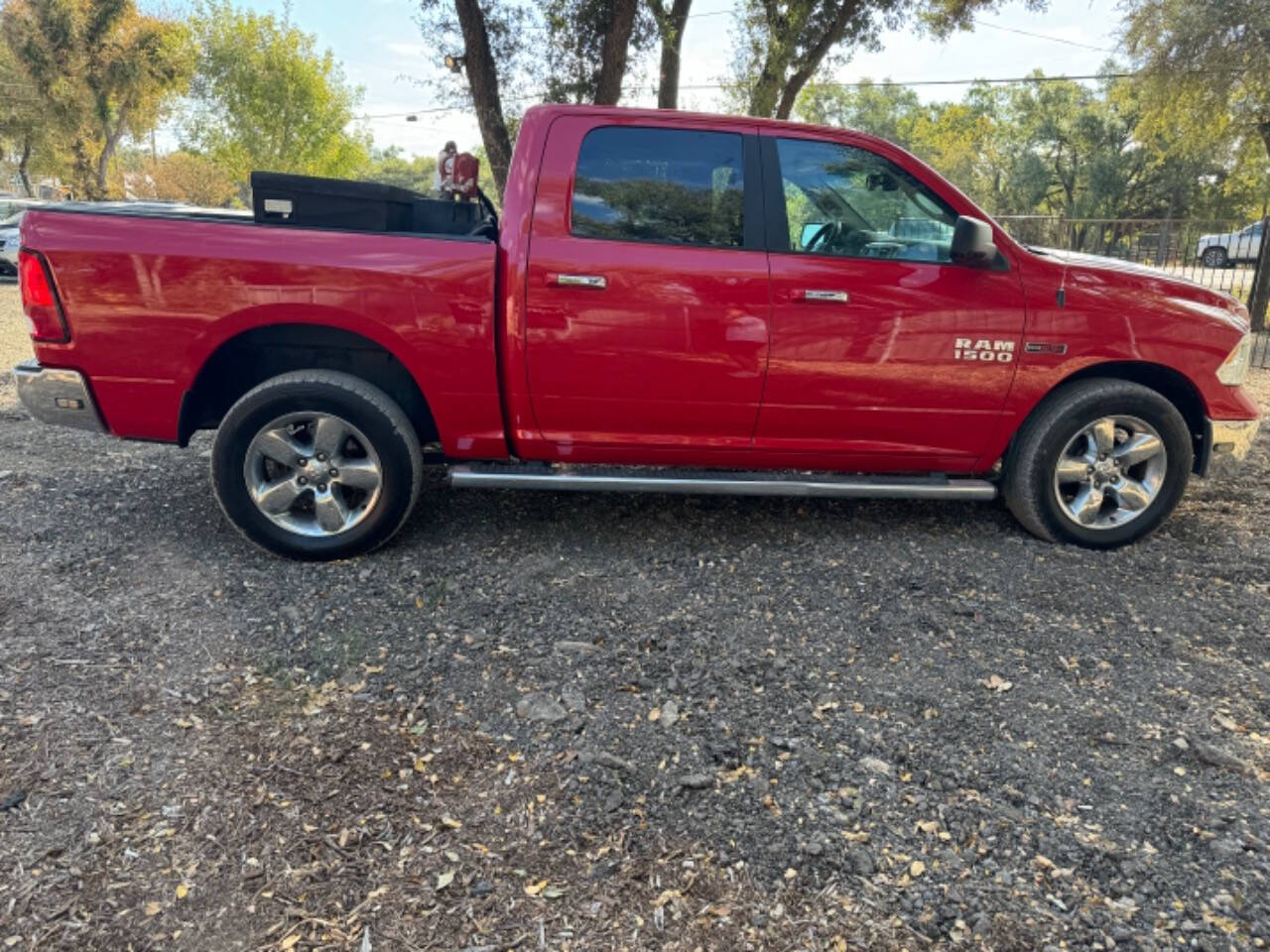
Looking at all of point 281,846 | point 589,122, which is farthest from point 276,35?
point 281,846

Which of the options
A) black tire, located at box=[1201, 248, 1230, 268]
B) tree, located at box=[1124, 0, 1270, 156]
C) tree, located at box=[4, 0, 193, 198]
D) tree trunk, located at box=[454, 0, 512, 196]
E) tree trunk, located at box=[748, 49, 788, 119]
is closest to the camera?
tree trunk, located at box=[454, 0, 512, 196]

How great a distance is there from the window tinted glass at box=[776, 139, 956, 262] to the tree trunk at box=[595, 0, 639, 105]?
24.5ft

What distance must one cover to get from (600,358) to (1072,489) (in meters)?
2.40

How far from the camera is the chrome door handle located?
380 cm

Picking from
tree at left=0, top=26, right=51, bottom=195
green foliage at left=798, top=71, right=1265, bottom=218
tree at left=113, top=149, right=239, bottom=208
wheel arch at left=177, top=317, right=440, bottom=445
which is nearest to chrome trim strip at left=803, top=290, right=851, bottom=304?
wheel arch at left=177, top=317, right=440, bottom=445

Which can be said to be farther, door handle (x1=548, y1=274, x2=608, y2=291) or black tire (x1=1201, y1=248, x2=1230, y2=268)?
black tire (x1=1201, y1=248, x2=1230, y2=268)

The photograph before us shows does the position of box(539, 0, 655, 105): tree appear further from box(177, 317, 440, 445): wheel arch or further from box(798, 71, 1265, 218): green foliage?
box(798, 71, 1265, 218): green foliage

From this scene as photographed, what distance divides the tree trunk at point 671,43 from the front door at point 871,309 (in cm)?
891

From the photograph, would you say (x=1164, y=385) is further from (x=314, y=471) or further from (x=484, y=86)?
(x=484, y=86)

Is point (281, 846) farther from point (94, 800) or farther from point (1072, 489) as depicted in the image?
point (1072, 489)

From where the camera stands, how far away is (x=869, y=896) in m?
2.11

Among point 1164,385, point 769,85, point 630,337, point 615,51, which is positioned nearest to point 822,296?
point 630,337

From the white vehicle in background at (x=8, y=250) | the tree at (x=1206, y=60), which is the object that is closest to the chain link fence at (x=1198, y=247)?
the tree at (x=1206, y=60)

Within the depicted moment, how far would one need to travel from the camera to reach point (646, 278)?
374 cm
